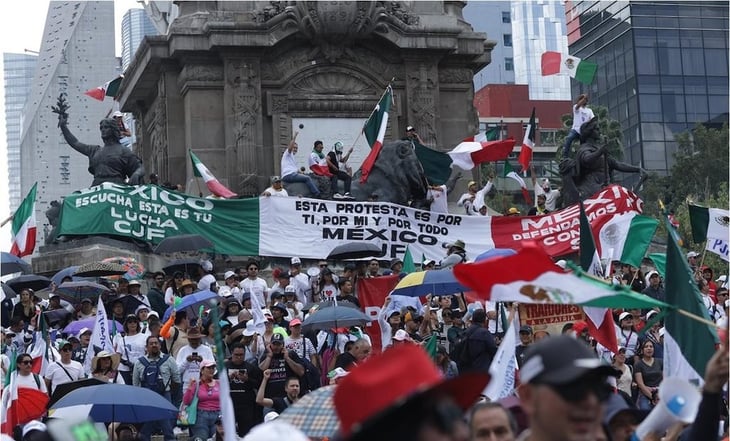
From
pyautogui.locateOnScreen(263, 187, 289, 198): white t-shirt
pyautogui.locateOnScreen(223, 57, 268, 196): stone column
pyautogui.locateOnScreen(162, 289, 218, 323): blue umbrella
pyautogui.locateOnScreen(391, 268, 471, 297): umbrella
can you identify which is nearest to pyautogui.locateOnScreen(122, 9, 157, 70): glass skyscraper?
pyautogui.locateOnScreen(223, 57, 268, 196): stone column

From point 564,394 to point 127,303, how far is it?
51.5 ft

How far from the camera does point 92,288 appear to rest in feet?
75.0

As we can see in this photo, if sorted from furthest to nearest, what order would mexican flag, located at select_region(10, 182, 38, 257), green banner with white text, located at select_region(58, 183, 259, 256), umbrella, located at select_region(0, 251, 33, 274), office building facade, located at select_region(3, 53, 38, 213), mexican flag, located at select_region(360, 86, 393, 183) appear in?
office building facade, located at select_region(3, 53, 38, 213), mexican flag, located at select_region(360, 86, 393, 183), green banner with white text, located at select_region(58, 183, 259, 256), mexican flag, located at select_region(10, 182, 38, 257), umbrella, located at select_region(0, 251, 33, 274)

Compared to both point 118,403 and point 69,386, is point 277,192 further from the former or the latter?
point 118,403

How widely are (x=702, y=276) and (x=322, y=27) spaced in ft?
42.1

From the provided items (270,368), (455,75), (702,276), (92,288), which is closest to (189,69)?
(455,75)

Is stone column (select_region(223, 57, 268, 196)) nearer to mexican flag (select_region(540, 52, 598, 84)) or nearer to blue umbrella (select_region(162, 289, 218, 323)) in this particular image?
mexican flag (select_region(540, 52, 598, 84))

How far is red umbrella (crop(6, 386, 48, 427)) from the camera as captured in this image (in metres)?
15.4

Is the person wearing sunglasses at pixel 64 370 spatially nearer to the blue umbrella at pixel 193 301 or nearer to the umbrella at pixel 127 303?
the blue umbrella at pixel 193 301

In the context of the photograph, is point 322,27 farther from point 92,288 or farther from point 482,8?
point 482,8

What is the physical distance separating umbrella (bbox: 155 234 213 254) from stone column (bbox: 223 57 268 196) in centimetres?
745

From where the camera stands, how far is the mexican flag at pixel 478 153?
3083 centimetres

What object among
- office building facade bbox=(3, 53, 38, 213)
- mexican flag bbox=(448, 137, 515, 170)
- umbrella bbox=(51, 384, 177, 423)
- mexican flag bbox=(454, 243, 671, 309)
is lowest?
umbrella bbox=(51, 384, 177, 423)

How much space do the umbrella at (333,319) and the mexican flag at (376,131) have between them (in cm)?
1079
